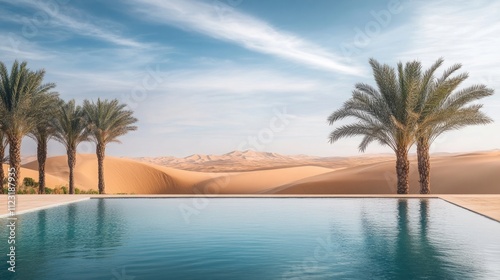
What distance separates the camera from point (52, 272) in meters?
8.18

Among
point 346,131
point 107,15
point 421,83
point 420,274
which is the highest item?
point 107,15

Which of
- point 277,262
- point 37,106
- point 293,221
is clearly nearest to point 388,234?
point 293,221

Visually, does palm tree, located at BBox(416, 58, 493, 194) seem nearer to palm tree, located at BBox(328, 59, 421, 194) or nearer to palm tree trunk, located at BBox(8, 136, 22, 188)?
palm tree, located at BBox(328, 59, 421, 194)

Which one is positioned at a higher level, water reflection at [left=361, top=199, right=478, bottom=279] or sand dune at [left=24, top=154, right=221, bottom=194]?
sand dune at [left=24, top=154, right=221, bottom=194]

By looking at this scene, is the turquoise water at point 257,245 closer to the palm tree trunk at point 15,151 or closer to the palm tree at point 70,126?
the palm tree trunk at point 15,151

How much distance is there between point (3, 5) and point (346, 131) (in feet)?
55.3

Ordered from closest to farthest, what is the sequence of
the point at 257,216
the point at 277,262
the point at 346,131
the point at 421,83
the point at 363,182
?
the point at 277,262, the point at 257,216, the point at 421,83, the point at 346,131, the point at 363,182

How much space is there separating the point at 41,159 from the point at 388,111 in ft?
65.3

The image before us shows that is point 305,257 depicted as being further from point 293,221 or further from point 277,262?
point 293,221

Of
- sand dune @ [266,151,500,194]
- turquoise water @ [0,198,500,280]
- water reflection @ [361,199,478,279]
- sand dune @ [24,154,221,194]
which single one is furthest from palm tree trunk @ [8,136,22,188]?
water reflection @ [361,199,478,279]

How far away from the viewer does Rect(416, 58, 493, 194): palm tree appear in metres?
24.1

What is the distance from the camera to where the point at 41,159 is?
30.5 meters

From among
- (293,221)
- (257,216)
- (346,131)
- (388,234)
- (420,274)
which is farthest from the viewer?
(346,131)

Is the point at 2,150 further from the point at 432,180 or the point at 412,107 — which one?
the point at 432,180
